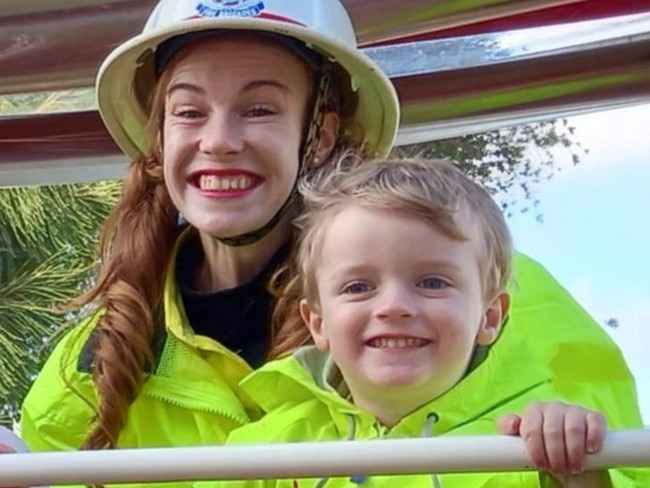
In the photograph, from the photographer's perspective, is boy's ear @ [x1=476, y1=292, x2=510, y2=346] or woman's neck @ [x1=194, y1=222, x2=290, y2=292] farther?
woman's neck @ [x1=194, y1=222, x2=290, y2=292]

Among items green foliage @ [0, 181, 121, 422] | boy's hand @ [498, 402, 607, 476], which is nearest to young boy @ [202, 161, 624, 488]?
boy's hand @ [498, 402, 607, 476]

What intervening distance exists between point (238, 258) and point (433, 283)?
443 mm

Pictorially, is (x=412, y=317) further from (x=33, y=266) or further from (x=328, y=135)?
(x=33, y=266)

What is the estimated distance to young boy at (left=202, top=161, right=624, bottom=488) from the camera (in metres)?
1.22

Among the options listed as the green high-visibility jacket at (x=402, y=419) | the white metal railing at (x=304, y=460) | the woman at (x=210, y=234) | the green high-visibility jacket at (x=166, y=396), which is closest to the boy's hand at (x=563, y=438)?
the white metal railing at (x=304, y=460)

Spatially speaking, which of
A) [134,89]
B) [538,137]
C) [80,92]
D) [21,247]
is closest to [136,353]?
[134,89]

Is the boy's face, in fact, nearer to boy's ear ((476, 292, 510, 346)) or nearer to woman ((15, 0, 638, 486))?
boy's ear ((476, 292, 510, 346))

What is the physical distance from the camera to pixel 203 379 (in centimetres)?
156

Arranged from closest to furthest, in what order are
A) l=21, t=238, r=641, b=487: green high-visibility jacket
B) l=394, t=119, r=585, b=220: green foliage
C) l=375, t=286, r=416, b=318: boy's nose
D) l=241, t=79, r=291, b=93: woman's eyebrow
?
l=375, t=286, r=416, b=318: boy's nose → l=21, t=238, r=641, b=487: green high-visibility jacket → l=241, t=79, r=291, b=93: woman's eyebrow → l=394, t=119, r=585, b=220: green foliage

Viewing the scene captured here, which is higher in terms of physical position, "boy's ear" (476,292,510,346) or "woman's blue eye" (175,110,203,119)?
"woman's blue eye" (175,110,203,119)

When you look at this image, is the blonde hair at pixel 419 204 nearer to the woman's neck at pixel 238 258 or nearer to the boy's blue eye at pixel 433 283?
the boy's blue eye at pixel 433 283

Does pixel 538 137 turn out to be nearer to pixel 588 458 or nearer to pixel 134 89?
pixel 134 89

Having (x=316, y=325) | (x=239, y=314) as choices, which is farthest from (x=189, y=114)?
(x=316, y=325)

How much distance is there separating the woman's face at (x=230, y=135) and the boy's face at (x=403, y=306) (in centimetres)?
30
